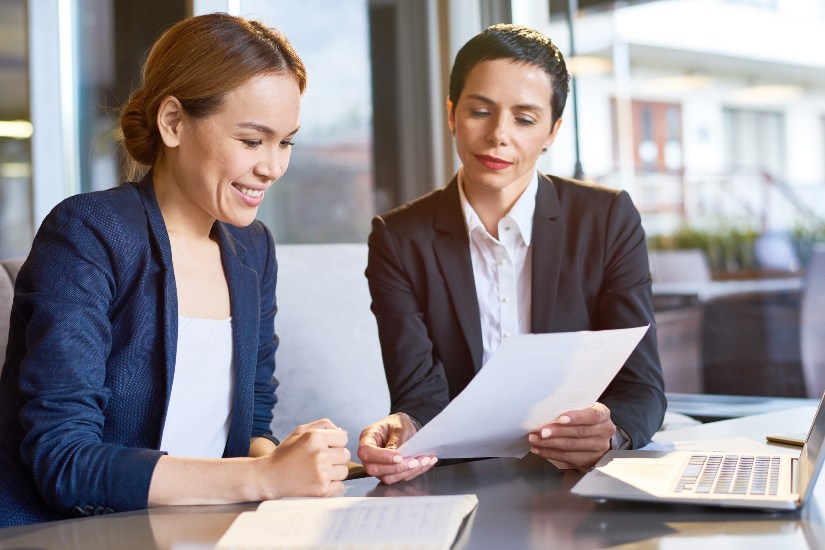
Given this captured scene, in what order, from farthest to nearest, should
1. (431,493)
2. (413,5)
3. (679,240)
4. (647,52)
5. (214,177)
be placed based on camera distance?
(647,52)
(679,240)
(413,5)
(214,177)
(431,493)

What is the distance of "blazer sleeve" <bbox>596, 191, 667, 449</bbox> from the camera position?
4.78ft

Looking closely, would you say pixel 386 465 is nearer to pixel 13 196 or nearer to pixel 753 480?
pixel 753 480

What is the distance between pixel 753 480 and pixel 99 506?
0.78 m

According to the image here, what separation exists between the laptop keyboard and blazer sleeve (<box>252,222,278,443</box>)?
0.74m

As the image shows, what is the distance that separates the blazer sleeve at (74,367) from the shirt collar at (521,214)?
24.5 inches

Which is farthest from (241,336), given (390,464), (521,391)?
(521,391)

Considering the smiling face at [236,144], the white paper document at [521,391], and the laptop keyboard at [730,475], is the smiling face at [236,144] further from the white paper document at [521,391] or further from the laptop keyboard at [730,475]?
the laptop keyboard at [730,475]

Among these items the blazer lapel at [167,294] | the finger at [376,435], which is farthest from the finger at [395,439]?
the blazer lapel at [167,294]

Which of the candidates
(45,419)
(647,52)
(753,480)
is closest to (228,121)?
(45,419)

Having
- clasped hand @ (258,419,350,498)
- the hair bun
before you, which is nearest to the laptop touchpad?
clasped hand @ (258,419,350,498)

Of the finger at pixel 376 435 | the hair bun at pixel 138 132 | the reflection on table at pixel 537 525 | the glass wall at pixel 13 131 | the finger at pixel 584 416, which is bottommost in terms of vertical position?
the reflection on table at pixel 537 525

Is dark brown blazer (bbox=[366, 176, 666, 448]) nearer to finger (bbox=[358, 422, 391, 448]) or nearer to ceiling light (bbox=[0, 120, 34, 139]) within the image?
finger (bbox=[358, 422, 391, 448])

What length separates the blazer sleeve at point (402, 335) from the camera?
1557 millimetres

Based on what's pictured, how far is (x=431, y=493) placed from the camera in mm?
1107
